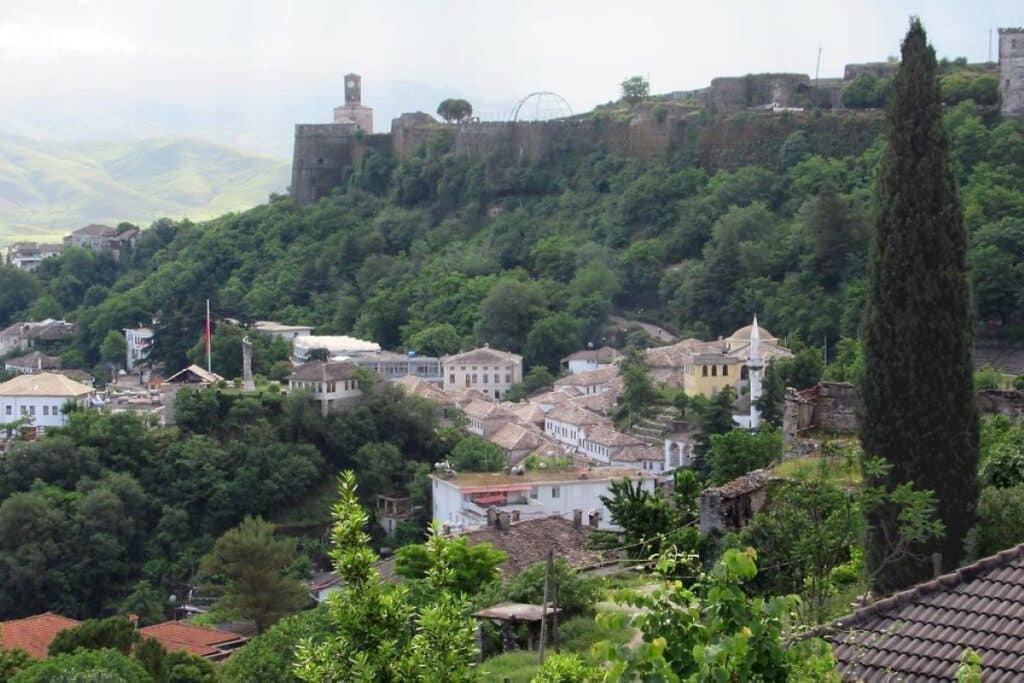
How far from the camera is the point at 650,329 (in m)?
44.9

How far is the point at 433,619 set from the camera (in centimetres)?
645

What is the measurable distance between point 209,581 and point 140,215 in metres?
119

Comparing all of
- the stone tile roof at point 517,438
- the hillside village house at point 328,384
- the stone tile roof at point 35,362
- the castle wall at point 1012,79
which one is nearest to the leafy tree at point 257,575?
the stone tile roof at point 517,438

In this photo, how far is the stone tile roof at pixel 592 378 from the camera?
40625mm

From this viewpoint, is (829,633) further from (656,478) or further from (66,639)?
(656,478)

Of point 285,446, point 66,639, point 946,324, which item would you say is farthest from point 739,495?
point 285,446

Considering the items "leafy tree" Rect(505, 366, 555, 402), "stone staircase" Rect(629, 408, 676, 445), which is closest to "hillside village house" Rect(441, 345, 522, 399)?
"leafy tree" Rect(505, 366, 555, 402)

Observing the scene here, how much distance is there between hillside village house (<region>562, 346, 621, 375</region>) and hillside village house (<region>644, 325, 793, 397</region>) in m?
3.71

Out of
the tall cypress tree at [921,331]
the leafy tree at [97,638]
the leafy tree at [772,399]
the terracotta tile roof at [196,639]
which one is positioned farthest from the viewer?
the leafy tree at [772,399]

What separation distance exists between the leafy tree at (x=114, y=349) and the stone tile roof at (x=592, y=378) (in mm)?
16666

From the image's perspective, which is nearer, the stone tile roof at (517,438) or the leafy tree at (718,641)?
the leafy tree at (718,641)

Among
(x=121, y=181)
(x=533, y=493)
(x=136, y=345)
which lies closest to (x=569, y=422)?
(x=533, y=493)

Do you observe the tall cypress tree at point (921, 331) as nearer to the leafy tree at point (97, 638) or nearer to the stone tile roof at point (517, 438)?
the leafy tree at point (97, 638)

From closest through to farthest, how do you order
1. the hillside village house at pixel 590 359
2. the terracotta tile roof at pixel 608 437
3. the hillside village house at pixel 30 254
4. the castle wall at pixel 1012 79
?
1. the terracotta tile roof at pixel 608 437
2. the castle wall at pixel 1012 79
3. the hillside village house at pixel 590 359
4. the hillside village house at pixel 30 254
